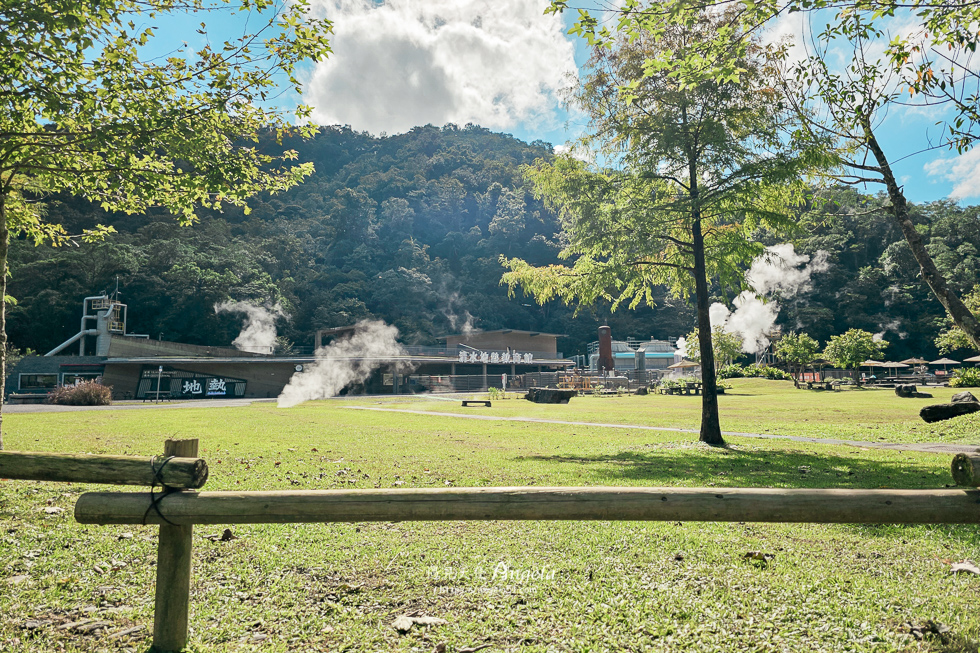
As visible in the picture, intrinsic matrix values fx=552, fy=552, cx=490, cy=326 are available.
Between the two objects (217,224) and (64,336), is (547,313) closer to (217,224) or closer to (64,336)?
(217,224)

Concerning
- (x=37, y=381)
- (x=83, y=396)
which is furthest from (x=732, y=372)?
(x=37, y=381)

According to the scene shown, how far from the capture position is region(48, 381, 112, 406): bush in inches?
1205

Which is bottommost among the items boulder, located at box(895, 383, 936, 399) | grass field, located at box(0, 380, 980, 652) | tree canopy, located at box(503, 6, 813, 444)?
grass field, located at box(0, 380, 980, 652)

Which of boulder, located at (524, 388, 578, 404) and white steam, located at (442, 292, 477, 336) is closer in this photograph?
boulder, located at (524, 388, 578, 404)

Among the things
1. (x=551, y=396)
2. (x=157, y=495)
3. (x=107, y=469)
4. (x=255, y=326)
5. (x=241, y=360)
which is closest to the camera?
(x=157, y=495)

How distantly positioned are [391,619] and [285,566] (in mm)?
1406

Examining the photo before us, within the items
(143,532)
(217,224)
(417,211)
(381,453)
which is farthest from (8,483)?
(417,211)

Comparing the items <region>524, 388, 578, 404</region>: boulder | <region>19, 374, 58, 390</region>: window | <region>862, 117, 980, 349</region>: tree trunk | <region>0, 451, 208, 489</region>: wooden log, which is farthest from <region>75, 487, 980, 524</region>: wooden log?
<region>19, 374, 58, 390</region>: window

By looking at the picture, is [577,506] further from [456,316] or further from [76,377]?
[456,316]

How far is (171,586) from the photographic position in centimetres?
329

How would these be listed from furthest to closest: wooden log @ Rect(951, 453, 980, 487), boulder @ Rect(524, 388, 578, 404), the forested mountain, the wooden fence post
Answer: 1. the forested mountain
2. boulder @ Rect(524, 388, 578, 404)
3. the wooden fence post
4. wooden log @ Rect(951, 453, 980, 487)

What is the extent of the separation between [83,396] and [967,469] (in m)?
37.6

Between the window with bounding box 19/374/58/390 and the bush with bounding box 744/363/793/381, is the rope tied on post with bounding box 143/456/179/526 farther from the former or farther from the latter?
the bush with bounding box 744/363/793/381

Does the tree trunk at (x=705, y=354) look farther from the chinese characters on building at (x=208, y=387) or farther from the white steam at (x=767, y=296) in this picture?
the white steam at (x=767, y=296)
